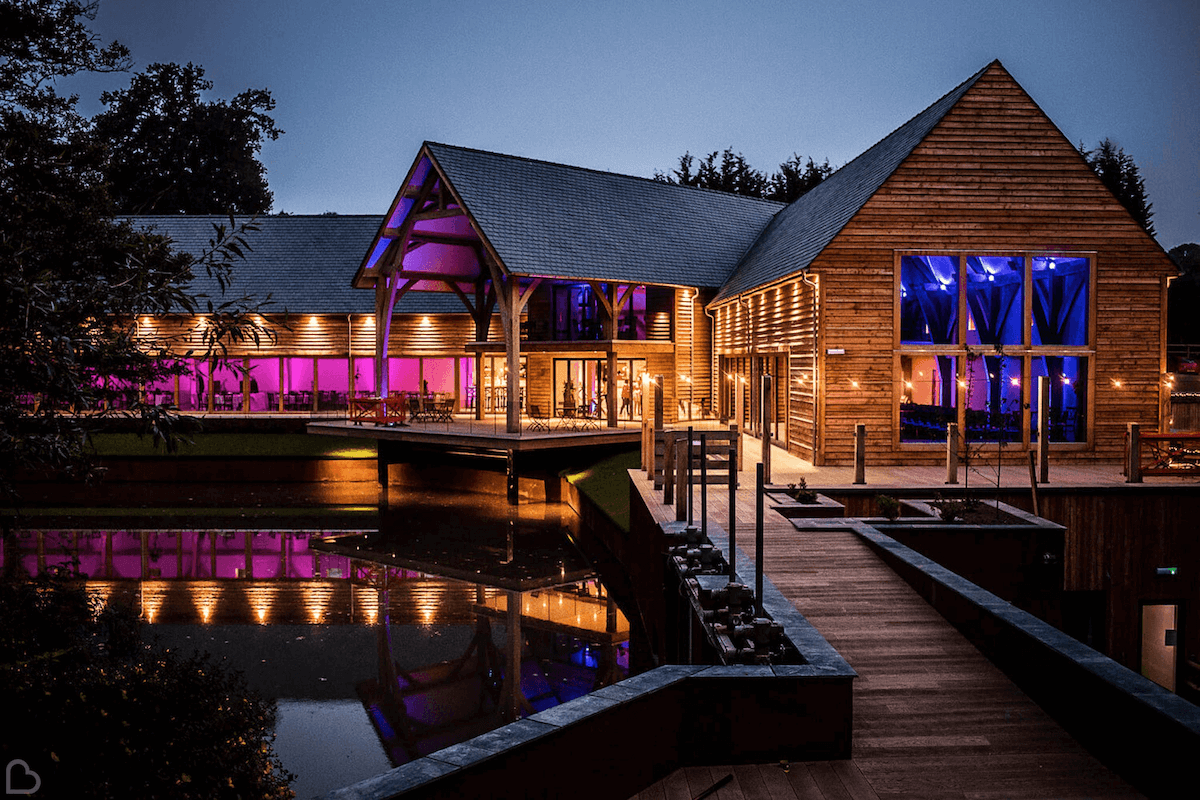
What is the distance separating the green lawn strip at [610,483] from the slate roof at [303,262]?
11030 mm

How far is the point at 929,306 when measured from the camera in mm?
15711

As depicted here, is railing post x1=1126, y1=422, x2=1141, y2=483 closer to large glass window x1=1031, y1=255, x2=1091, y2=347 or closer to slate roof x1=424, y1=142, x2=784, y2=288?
large glass window x1=1031, y1=255, x2=1091, y2=347

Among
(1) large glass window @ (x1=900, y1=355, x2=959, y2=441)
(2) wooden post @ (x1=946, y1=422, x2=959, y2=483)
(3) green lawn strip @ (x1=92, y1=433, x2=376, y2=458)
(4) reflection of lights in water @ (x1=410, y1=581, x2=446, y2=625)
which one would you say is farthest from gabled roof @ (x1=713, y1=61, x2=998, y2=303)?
(3) green lawn strip @ (x1=92, y1=433, x2=376, y2=458)

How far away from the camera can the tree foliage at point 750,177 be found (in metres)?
50.9

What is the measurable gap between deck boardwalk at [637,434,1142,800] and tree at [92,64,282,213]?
48.7m

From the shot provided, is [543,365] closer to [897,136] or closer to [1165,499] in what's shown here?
[897,136]

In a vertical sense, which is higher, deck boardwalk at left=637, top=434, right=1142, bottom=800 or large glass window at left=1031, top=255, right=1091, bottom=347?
large glass window at left=1031, top=255, right=1091, bottom=347

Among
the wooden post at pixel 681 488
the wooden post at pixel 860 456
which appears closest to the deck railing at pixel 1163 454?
the wooden post at pixel 860 456

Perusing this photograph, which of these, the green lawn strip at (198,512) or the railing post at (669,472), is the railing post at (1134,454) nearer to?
the railing post at (669,472)

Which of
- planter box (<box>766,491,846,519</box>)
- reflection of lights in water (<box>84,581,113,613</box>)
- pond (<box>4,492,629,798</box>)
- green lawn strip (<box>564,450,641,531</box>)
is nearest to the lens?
pond (<box>4,492,629,798</box>)

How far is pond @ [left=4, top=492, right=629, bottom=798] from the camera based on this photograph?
8.14 meters

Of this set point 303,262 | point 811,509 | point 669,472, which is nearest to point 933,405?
point 811,509

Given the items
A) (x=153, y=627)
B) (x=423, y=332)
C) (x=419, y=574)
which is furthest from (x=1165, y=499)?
(x=423, y=332)

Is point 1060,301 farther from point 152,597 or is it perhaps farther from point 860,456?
point 152,597
